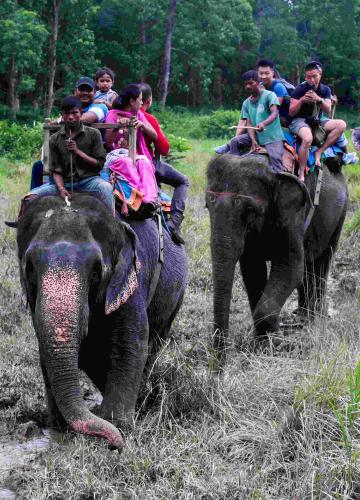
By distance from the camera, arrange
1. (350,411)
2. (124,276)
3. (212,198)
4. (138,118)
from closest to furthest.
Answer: (350,411) < (124,276) < (138,118) < (212,198)

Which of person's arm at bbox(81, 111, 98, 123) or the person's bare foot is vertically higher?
person's arm at bbox(81, 111, 98, 123)

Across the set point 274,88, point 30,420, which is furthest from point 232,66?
point 30,420

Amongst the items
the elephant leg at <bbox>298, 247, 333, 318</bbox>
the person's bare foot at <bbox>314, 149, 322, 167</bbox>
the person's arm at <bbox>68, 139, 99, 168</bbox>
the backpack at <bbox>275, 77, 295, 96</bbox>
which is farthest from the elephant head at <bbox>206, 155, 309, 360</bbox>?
the person's arm at <bbox>68, 139, 99, 168</bbox>

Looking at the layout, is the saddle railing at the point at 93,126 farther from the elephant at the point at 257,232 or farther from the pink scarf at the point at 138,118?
the elephant at the point at 257,232

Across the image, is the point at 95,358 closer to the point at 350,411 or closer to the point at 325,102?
the point at 350,411

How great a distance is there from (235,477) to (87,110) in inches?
118

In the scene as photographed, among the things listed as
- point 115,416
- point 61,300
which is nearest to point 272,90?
point 115,416

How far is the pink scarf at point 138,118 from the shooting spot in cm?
569

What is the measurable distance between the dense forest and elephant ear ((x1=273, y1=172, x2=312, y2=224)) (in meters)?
20.4

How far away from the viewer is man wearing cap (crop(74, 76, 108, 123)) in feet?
19.2

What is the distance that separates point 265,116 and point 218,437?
339cm

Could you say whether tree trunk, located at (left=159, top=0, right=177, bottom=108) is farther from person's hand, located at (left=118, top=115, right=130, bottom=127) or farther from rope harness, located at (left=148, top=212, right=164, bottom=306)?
rope harness, located at (left=148, top=212, right=164, bottom=306)

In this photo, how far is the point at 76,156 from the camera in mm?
4766

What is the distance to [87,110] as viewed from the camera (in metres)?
6.10
